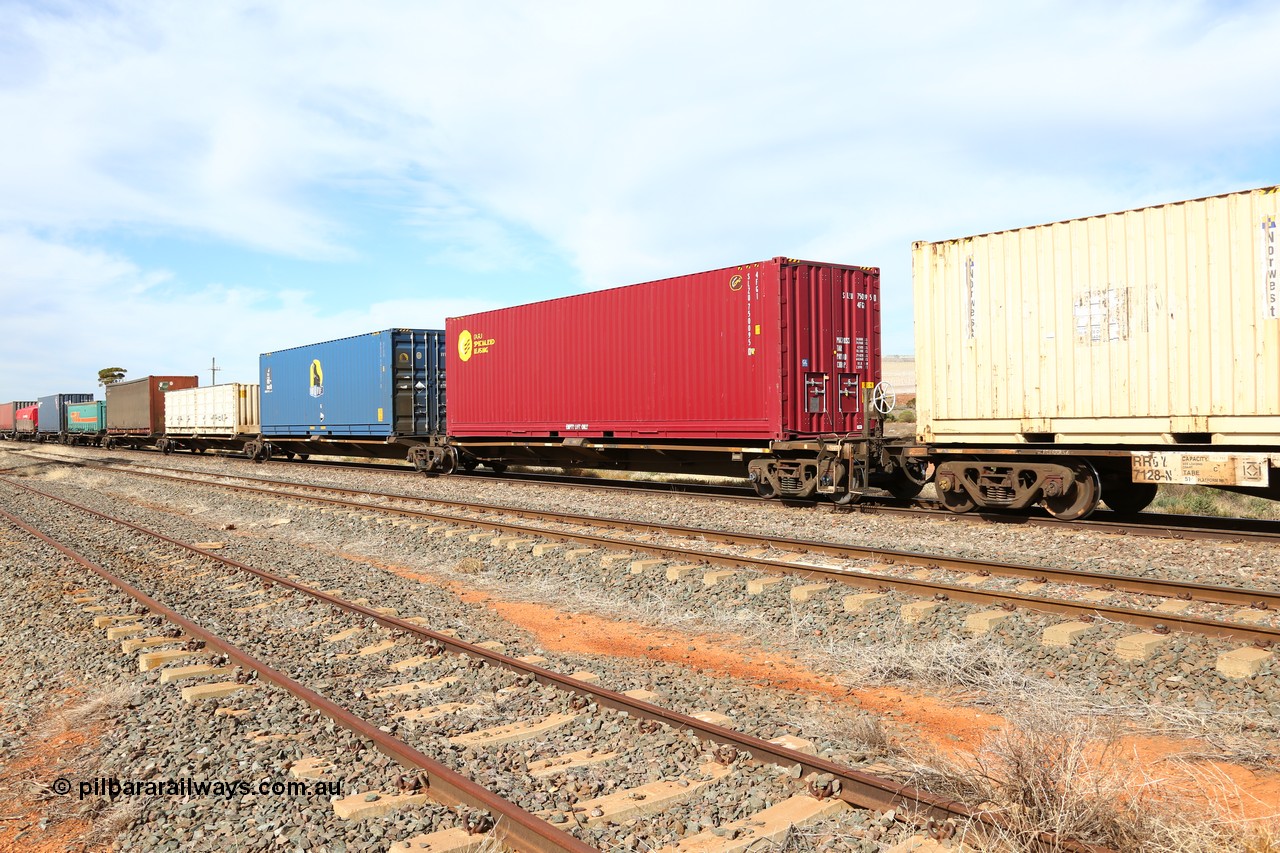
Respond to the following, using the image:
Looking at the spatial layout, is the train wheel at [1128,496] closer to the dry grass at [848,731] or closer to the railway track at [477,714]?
the dry grass at [848,731]

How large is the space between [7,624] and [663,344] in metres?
10.4

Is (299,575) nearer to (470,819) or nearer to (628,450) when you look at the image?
(470,819)

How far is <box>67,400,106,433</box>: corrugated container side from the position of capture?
161 feet

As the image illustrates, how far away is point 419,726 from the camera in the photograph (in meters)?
4.90

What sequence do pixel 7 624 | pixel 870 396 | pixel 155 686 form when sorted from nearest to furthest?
pixel 155 686, pixel 7 624, pixel 870 396

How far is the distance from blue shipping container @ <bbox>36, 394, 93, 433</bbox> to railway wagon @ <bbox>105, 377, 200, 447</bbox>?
929cm

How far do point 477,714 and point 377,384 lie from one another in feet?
64.7

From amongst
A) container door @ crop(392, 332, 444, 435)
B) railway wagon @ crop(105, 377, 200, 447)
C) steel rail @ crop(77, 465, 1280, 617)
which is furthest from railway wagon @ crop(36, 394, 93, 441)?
steel rail @ crop(77, 465, 1280, 617)

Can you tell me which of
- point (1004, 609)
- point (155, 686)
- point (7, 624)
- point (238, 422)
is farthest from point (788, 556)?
point (238, 422)

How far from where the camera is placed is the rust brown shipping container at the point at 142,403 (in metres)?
41.3

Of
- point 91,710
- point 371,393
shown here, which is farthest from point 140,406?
point 91,710

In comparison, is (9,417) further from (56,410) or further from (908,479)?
(908,479)

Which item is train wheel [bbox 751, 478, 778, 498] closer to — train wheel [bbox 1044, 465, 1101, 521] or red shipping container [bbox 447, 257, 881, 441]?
red shipping container [bbox 447, 257, 881, 441]
